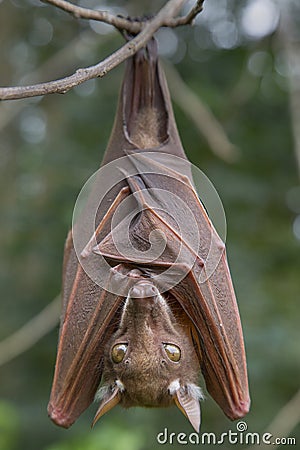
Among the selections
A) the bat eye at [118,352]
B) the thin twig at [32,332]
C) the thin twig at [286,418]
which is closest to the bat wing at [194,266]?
the bat eye at [118,352]

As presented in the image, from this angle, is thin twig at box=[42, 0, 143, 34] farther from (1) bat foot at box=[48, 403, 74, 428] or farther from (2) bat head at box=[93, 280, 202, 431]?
(1) bat foot at box=[48, 403, 74, 428]

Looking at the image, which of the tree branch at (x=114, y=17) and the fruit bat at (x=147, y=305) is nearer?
the tree branch at (x=114, y=17)

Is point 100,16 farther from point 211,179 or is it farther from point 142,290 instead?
point 211,179

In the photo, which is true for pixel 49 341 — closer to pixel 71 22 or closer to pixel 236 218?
pixel 236 218

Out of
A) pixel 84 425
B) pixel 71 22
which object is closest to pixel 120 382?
pixel 84 425

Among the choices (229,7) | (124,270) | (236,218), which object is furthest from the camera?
(229,7)

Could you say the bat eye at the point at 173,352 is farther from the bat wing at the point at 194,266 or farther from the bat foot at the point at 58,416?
the bat foot at the point at 58,416

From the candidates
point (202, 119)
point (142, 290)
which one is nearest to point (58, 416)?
point (142, 290)
